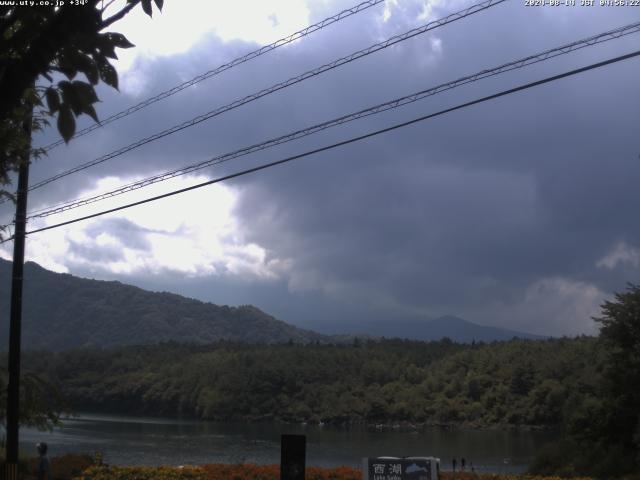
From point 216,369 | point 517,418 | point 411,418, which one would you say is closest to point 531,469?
point 517,418

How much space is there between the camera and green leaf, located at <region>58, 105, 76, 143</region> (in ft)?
13.6

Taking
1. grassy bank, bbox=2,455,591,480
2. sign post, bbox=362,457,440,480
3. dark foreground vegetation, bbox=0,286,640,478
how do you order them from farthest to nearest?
dark foreground vegetation, bbox=0,286,640,478, grassy bank, bbox=2,455,591,480, sign post, bbox=362,457,440,480

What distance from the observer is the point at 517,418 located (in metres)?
99.1

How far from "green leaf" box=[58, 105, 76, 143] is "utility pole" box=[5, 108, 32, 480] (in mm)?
14921

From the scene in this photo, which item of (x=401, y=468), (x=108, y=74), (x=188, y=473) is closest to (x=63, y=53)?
(x=108, y=74)

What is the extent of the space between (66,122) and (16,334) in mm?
16473

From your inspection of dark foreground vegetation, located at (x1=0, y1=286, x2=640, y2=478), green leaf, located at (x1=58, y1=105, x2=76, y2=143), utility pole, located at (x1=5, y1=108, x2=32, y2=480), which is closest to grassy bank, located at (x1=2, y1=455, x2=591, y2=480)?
utility pole, located at (x1=5, y1=108, x2=32, y2=480)

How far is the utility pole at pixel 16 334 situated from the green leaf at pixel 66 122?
1492 centimetres

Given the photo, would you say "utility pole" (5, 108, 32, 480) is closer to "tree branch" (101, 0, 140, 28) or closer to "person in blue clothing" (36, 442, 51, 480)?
"person in blue clothing" (36, 442, 51, 480)

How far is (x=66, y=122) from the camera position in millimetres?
4148

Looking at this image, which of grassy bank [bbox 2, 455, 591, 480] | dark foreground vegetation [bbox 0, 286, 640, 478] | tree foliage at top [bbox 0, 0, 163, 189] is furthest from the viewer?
dark foreground vegetation [bbox 0, 286, 640, 478]

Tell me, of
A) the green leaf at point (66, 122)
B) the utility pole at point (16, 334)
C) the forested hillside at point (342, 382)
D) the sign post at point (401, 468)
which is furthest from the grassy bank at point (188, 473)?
the forested hillside at point (342, 382)

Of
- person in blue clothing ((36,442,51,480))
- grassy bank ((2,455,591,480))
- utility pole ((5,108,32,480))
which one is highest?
utility pole ((5,108,32,480))

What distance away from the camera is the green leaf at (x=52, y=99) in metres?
4.16
